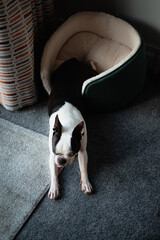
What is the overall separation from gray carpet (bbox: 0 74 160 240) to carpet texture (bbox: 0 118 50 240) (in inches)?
2.4

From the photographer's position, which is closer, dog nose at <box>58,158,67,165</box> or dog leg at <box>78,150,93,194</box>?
dog nose at <box>58,158,67,165</box>

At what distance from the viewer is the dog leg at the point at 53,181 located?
1.69m

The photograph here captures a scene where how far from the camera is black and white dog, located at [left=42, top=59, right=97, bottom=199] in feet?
5.23

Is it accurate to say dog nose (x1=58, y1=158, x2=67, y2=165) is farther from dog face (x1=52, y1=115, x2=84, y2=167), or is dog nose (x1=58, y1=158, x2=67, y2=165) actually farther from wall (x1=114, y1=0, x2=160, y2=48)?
wall (x1=114, y1=0, x2=160, y2=48)

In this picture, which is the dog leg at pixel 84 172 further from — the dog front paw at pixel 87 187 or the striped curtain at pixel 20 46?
the striped curtain at pixel 20 46

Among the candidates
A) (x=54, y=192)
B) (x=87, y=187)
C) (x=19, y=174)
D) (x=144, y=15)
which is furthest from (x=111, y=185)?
(x=144, y=15)

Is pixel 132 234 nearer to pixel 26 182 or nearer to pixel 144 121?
pixel 26 182

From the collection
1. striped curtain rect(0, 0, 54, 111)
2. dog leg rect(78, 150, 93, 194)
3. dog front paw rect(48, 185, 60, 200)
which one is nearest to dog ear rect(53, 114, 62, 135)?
dog leg rect(78, 150, 93, 194)

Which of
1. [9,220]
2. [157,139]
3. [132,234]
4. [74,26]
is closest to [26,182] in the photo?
[9,220]

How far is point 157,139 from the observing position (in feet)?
6.53

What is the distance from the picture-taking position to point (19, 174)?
1.82 m

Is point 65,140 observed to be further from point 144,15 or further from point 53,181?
point 144,15

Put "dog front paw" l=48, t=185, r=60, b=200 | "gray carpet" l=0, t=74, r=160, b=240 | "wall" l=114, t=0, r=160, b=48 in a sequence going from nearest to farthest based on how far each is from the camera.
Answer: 1. "gray carpet" l=0, t=74, r=160, b=240
2. "dog front paw" l=48, t=185, r=60, b=200
3. "wall" l=114, t=0, r=160, b=48

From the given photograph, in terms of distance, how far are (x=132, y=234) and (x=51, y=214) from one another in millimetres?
490
